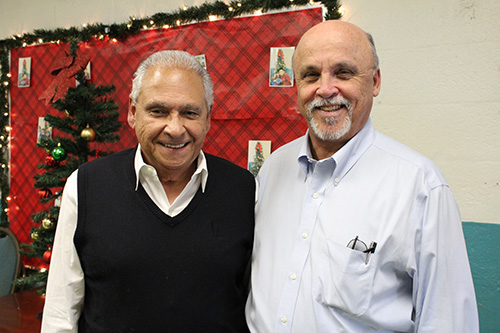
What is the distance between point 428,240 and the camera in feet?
4.09

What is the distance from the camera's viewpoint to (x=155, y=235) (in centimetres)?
145

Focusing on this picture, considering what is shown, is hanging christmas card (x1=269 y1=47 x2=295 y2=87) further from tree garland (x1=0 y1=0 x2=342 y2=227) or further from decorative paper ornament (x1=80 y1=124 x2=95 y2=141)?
decorative paper ornament (x1=80 y1=124 x2=95 y2=141)

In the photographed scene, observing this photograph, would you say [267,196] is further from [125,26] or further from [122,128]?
[125,26]

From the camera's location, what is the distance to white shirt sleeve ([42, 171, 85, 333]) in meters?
1.48

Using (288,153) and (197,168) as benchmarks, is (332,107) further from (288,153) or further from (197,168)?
(197,168)

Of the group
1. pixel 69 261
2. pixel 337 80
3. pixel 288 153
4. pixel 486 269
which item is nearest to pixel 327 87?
pixel 337 80

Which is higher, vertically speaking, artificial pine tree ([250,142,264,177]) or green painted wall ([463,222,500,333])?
artificial pine tree ([250,142,264,177])

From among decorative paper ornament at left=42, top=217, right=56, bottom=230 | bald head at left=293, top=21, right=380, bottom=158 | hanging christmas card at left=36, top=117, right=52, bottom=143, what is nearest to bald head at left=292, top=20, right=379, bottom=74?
bald head at left=293, top=21, right=380, bottom=158

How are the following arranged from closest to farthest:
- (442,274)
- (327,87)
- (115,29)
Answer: (442,274)
(327,87)
(115,29)

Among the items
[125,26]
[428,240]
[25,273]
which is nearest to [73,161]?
[125,26]

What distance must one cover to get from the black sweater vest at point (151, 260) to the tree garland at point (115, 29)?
1406 mm

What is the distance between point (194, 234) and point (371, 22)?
1.58 meters

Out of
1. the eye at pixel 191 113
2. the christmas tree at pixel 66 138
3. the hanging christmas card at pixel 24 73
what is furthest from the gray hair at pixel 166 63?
the hanging christmas card at pixel 24 73

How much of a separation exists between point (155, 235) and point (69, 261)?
0.35 meters
